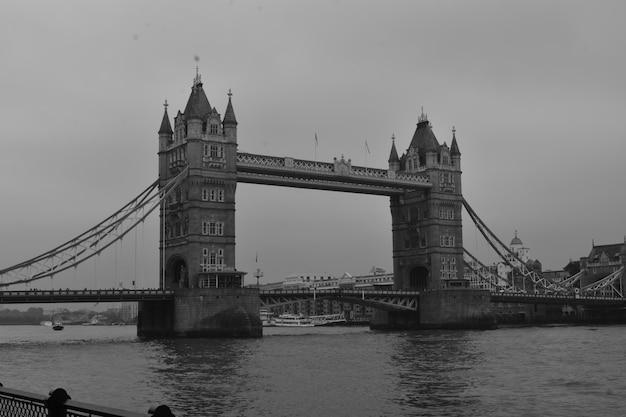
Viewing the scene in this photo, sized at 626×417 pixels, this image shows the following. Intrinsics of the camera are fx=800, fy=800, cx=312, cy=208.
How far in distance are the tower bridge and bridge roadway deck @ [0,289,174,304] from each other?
0.47 feet

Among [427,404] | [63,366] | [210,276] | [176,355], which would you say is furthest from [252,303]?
[427,404]

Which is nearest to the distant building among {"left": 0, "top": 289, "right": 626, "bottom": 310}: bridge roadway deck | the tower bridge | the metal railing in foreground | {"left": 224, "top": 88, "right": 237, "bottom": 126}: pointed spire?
{"left": 0, "top": 289, "right": 626, "bottom": 310}: bridge roadway deck

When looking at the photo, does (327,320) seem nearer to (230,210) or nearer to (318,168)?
(318,168)

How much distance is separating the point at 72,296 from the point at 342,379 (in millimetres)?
44426

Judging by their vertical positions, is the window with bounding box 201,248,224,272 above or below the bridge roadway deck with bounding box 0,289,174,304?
above

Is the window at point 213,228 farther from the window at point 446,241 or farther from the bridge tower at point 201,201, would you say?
Result: the window at point 446,241

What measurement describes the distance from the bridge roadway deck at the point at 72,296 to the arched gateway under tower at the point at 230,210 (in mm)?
4463

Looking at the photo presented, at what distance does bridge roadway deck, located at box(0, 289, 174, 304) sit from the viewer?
75.2 meters

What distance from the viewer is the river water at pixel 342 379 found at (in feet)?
100

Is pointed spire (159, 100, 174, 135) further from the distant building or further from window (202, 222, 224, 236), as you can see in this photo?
the distant building

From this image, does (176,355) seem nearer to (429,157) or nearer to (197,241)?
(197,241)

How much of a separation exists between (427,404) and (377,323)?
87.7 m

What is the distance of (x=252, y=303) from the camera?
84.8 m

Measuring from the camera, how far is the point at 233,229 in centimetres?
9056
